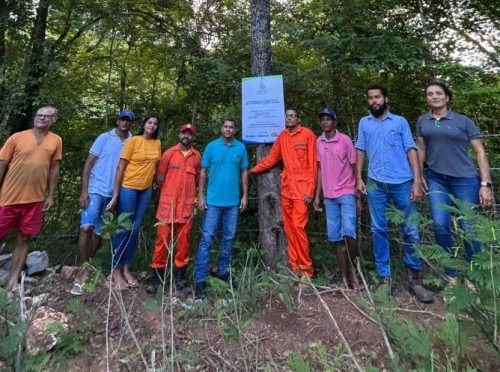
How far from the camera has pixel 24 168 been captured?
13.7 ft

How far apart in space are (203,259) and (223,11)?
18.0 feet

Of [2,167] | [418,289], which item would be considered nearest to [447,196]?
[418,289]

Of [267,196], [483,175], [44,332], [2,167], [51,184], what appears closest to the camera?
[44,332]

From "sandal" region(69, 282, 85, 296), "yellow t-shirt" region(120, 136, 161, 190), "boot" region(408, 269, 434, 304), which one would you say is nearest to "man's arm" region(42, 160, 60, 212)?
"yellow t-shirt" region(120, 136, 161, 190)

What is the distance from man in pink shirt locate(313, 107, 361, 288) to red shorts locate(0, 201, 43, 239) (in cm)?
320

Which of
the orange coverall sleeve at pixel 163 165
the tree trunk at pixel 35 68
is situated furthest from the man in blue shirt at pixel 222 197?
the tree trunk at pixel 35 68

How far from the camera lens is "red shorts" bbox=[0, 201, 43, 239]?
163 inches

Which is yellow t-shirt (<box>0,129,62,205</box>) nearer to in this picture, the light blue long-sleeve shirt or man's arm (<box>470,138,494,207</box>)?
the light blue long-sleeve shirt

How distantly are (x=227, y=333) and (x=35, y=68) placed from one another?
18.7 ft

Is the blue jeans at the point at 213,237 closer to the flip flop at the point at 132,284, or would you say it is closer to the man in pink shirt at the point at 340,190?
the flip flop at the point at 132,284

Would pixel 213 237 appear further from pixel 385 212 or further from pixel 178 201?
pixel 385 212

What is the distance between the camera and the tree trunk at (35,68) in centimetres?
623

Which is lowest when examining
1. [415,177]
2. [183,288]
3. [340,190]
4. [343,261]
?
[183,288]

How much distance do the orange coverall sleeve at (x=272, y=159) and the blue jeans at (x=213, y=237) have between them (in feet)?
2.14
